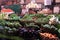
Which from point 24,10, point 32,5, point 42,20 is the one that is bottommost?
point 42,20

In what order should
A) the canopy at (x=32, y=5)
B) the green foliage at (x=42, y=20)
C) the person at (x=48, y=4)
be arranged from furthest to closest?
the canopy at (x=32, y=5), the person at (x=48, y=4), the green foliage at (x=42, y=20)

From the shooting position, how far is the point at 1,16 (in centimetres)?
482

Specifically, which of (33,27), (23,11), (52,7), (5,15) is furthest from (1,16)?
(52,7)

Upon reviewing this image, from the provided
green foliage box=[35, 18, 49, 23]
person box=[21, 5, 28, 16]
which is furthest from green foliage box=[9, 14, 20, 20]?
green foliage box=[35, 18, 49, 23]

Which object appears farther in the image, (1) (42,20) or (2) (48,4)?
(2) (48,4)

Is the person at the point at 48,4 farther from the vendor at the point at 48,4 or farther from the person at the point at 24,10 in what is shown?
the person at the point at 24,10

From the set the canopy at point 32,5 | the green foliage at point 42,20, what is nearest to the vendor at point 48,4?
the canopy at point 32,5

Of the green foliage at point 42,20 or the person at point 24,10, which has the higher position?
the person at point 24,10

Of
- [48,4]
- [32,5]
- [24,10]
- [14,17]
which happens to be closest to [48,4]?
[48,4]

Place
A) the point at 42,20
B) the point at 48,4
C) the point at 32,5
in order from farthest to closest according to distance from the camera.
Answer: the point at 32,5, the point at 48,4, the point at 42,20

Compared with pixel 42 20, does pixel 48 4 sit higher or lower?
higher

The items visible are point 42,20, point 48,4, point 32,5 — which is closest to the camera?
point 42,20

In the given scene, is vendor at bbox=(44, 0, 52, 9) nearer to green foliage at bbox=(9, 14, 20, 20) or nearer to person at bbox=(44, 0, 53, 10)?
person at bbox=(44, 0, 53, 10)

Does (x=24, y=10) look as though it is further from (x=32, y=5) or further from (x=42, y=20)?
(x=42, y=20)
